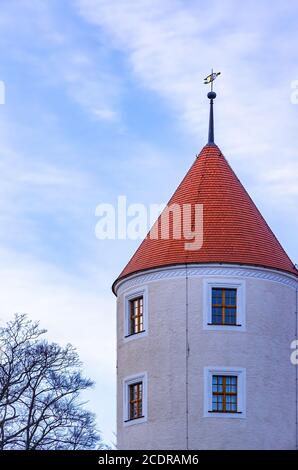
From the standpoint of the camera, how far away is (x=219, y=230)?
50.7 m

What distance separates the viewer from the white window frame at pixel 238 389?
48000 millimetres

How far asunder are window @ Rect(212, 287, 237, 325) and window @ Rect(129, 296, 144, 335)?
275cm

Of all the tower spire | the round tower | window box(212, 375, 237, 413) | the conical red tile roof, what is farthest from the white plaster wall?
the tower spire

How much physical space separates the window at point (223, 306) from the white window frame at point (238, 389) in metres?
1.65

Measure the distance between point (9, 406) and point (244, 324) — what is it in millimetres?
13972

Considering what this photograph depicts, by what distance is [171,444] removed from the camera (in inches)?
1892

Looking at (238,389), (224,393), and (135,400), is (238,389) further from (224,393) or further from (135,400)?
(135,400)

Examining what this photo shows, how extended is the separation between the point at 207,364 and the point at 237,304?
2391 millimetres

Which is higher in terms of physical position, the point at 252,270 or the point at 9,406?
the point at 252,270

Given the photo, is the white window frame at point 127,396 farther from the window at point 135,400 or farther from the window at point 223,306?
the window at point 223,306

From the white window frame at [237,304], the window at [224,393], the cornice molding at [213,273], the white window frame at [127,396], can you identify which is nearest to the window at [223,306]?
the white window frame at [237,304]

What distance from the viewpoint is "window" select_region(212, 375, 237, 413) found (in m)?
48.2
